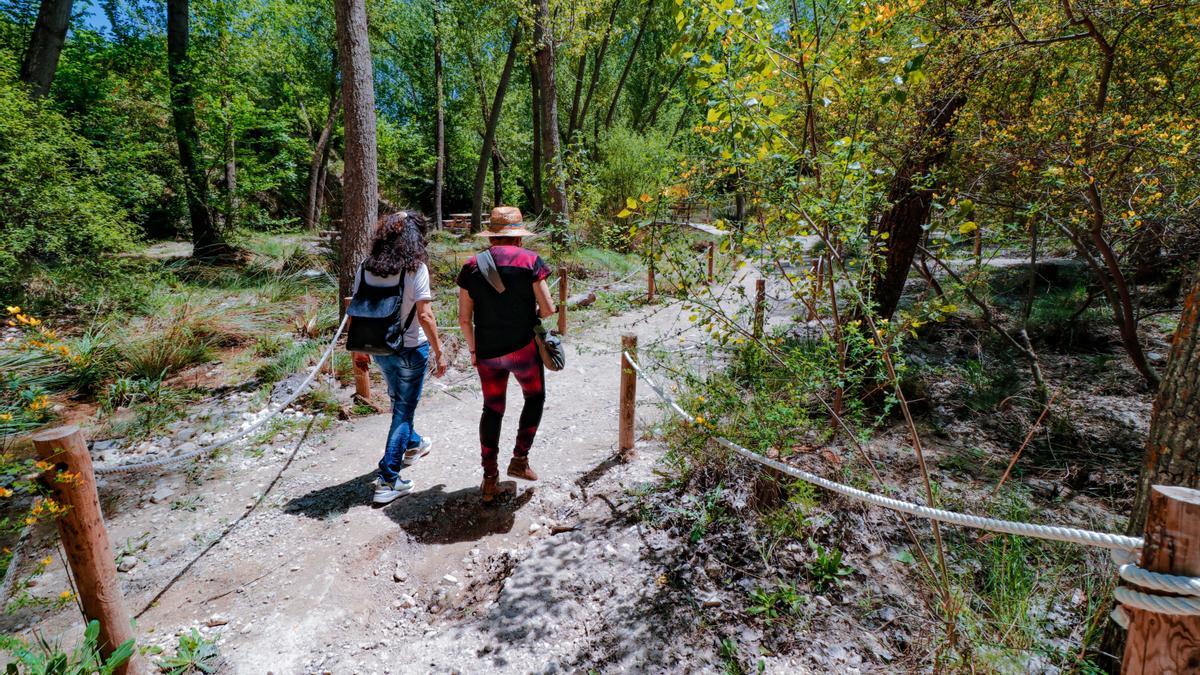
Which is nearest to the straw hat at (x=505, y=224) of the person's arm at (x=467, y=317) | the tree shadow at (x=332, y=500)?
the person's arm at (x=467, y=317)

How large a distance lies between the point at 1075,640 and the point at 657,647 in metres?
2.03

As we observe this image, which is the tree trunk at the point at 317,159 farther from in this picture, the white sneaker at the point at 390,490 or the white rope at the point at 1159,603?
the white rope at the point at 1159,603

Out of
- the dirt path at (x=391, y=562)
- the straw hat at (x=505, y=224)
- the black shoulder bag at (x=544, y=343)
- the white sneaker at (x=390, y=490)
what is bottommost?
the dirt path at (x=391, y=562)

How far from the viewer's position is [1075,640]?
2.55 meters

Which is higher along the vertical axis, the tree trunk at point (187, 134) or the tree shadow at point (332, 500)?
the tree trunk at point (187, 134)

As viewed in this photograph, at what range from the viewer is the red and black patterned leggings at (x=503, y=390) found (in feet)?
12.0

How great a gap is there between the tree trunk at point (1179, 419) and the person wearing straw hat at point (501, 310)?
300 cm

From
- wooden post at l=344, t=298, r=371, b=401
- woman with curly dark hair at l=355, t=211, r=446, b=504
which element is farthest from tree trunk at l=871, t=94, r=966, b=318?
wooden post at l=344, t=298, r=371, b=401

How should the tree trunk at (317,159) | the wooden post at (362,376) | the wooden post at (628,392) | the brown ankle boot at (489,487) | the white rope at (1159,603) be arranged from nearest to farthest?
1. the white rope at (1159,603)
2. the brown ankle boot at (489,487)
3. the wooden post at (628,392)
4. the wooden post at (362,376)
5. the tree trunk at (317,159)

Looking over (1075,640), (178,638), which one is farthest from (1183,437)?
(178,638)

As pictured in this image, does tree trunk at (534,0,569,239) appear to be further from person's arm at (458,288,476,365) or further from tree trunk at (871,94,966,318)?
person's arm at (458,288,476,365)

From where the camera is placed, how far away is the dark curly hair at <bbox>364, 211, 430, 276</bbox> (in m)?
3.72

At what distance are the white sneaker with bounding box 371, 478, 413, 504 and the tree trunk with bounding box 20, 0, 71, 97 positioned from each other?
8.98 m

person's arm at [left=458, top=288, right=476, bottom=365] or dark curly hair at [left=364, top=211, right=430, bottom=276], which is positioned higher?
dark curly hair at [left=364, top=211, right=430, bottom=276]
